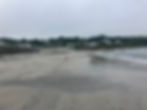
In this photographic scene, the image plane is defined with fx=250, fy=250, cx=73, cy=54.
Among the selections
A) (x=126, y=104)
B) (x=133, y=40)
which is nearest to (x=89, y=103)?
(x=126, y=104)

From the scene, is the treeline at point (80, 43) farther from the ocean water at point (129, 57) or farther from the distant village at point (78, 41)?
the ocean water at point (129, 57)

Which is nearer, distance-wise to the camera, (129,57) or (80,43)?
(129,57)

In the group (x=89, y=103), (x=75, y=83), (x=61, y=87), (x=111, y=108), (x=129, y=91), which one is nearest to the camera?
Result: (x=111, y=108)

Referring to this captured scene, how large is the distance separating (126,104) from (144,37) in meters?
70.8

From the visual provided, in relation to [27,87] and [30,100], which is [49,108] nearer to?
[30,100]

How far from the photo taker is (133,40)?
Answer: 70.2m

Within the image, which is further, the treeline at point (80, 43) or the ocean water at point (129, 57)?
the treeline at point (80, 43)

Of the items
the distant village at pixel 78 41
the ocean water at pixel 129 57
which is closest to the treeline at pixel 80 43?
the distant village at pixel 78 41

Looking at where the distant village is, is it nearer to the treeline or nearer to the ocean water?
the treeline

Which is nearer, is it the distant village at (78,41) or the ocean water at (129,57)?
the ocean water at (129,57)

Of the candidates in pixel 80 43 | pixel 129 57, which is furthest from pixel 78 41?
pixel 129 57

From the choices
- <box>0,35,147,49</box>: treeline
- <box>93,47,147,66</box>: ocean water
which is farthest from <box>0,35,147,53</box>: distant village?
<box>93,47,147,66</box>: ocean water

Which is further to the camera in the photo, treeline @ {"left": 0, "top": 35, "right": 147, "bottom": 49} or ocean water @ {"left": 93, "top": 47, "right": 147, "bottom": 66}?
treeline @ {"left": 0, "top": 35, "right": 147, "bottom": 49}

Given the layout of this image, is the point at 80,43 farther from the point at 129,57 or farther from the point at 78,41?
the point at 129,57
